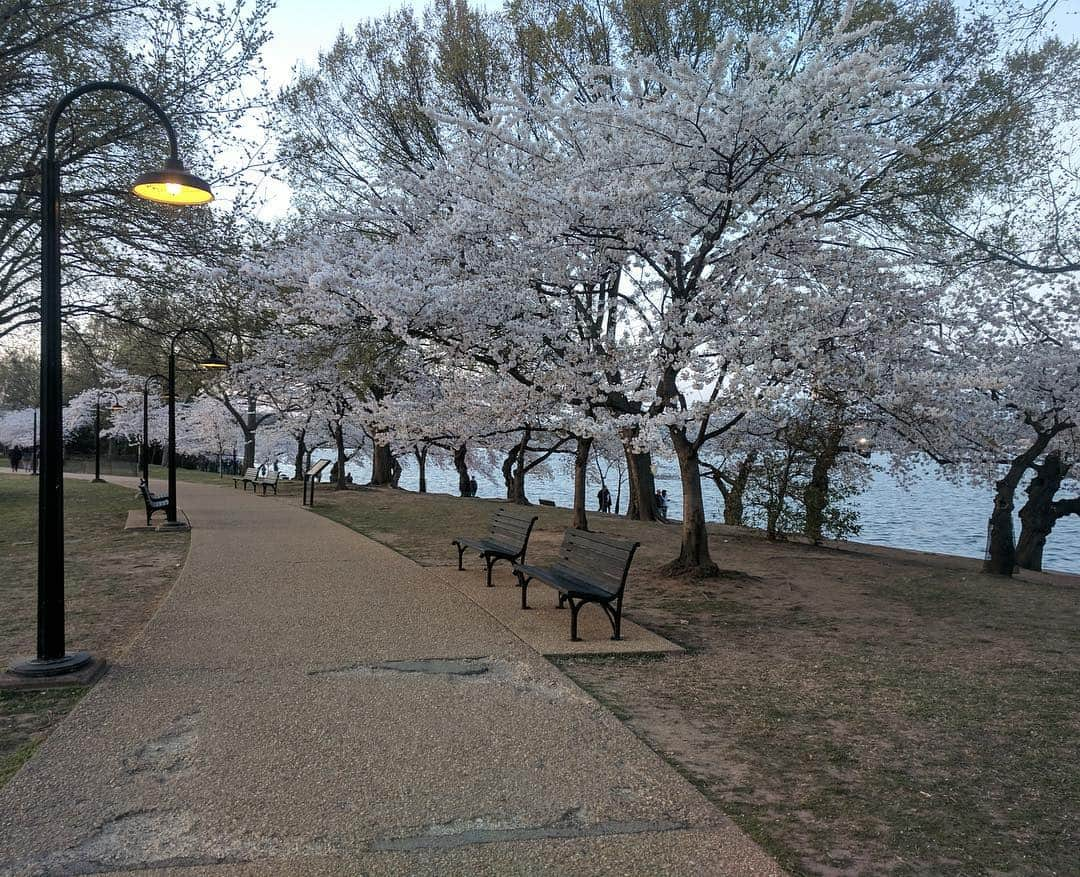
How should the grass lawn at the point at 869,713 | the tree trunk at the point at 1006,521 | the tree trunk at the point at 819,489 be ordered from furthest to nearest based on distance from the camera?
the tree trunk at the point at 819,489
the tree trunk at the point at 1006,521
the grass lawn at the point at 869,713

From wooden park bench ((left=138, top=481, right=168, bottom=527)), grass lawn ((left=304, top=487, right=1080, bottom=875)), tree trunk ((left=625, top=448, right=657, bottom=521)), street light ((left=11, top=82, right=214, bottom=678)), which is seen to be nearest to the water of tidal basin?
tree trunk ((left=625, top=448, right=657, bottom=521))

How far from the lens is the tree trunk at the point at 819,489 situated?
14.1 metres

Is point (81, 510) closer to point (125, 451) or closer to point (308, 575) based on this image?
point (308, 575)

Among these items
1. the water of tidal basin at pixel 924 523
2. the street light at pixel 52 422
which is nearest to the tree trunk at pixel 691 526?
the street light at pixel 52 422

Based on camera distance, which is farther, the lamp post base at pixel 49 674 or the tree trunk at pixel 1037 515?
A: the tree trunk at pixel 1037 515

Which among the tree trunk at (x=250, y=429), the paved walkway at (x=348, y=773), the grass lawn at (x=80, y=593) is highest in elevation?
the tree trunk at (x=250, y=429)

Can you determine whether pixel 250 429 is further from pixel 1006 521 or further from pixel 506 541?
pixel 1006 521

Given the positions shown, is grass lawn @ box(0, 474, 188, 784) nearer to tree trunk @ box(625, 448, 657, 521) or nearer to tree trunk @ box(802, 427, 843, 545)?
tree trunk @ box(625, 448, 657, 521)

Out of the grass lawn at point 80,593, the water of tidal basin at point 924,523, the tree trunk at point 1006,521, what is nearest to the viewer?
the grass lawn at point 80,593

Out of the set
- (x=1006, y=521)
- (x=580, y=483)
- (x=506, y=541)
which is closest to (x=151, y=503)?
(x=580, y=483)

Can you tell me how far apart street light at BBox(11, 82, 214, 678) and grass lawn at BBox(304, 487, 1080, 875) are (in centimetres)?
331

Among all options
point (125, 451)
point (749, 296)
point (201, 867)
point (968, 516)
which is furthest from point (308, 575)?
point (125, 451)

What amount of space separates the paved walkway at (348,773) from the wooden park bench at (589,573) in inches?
26.0

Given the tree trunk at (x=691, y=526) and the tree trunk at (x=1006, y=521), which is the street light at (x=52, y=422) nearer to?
the tree trunk at (x=691, y=526)
